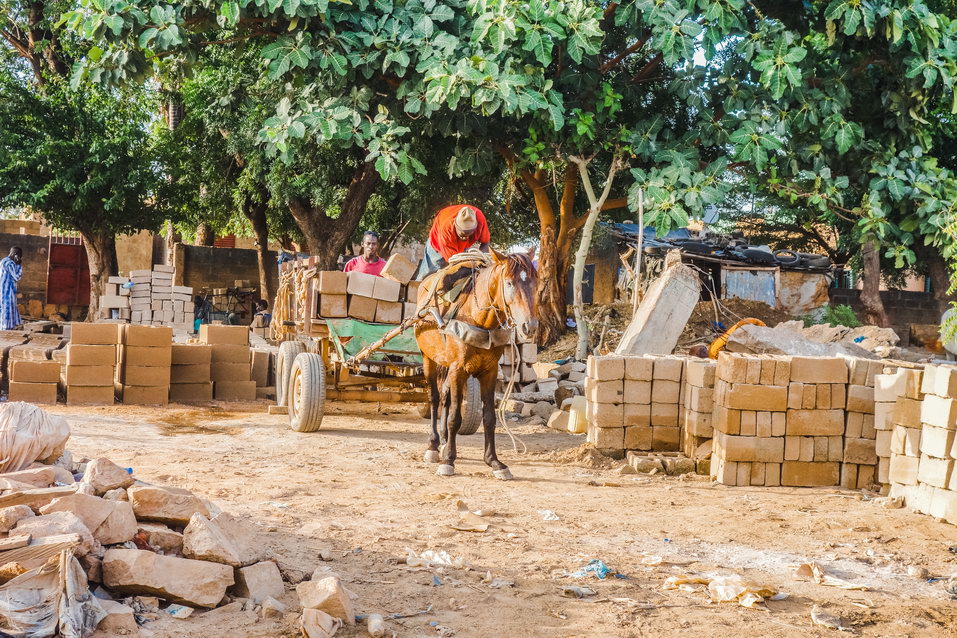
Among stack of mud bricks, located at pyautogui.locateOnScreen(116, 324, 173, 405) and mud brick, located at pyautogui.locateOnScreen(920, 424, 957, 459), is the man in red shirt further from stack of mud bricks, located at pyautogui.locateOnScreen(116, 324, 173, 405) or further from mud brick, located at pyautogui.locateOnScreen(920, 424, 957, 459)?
stack of mud bricks, located at pyautogui.locateOnScreen(116, 324, 173, 405)

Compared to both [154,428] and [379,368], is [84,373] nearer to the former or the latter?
[154,428]

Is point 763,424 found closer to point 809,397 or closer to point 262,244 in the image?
point 809,397

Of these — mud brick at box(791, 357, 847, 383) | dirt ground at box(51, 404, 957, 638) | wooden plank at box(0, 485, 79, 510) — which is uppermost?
mud brick at box(791, 357, 847, 383)

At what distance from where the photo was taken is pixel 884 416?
661 cm

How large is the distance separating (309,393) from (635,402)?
334 centimetres

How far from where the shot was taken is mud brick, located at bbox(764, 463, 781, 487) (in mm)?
6922

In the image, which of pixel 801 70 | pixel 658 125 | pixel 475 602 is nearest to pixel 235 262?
pixel 658 125

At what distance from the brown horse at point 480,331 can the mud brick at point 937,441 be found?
285 centimetres

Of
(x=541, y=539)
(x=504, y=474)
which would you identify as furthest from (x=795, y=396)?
(x=541, y=539)

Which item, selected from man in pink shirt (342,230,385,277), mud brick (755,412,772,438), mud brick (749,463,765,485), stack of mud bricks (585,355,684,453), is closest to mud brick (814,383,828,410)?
mud brick (755,412,772,438)

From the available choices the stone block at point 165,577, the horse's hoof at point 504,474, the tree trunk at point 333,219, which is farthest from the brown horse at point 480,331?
the tree trunk at point 333,219

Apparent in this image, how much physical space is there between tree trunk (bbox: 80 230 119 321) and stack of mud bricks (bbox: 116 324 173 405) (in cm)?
1075

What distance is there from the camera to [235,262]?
25.9 metres

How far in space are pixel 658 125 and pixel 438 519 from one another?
27.9 feet
